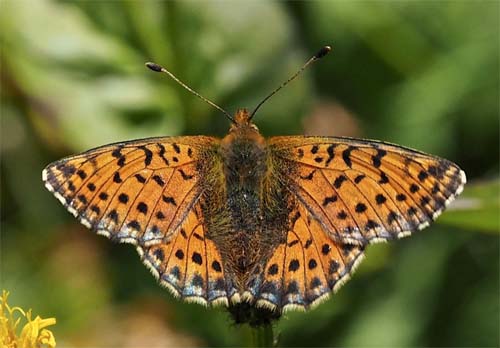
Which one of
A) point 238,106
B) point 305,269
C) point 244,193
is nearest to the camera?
point 305,269

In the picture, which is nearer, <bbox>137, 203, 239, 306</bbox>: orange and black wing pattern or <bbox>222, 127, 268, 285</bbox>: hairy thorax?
<bbox>137, 203, 239, 306</bbox>: orange and black wing pattern

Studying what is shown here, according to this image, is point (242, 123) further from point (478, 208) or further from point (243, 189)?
point (478, 208)

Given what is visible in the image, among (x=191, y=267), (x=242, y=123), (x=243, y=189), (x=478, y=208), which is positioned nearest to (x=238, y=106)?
(x=242, y=123)

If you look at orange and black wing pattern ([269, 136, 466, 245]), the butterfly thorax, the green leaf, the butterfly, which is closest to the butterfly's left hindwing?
the butterfly

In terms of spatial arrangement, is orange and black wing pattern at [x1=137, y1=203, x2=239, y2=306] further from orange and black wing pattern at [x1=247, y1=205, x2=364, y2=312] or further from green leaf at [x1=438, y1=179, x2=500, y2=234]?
green leaf at [x1=438, y1=179, x2=500, y2=234]

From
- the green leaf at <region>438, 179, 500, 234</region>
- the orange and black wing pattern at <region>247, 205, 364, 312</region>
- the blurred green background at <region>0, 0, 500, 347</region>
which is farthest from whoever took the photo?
the blurred green background at <region>0, 0, 500, 347</region>

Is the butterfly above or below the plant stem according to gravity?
above

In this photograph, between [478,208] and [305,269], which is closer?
[305,269]
